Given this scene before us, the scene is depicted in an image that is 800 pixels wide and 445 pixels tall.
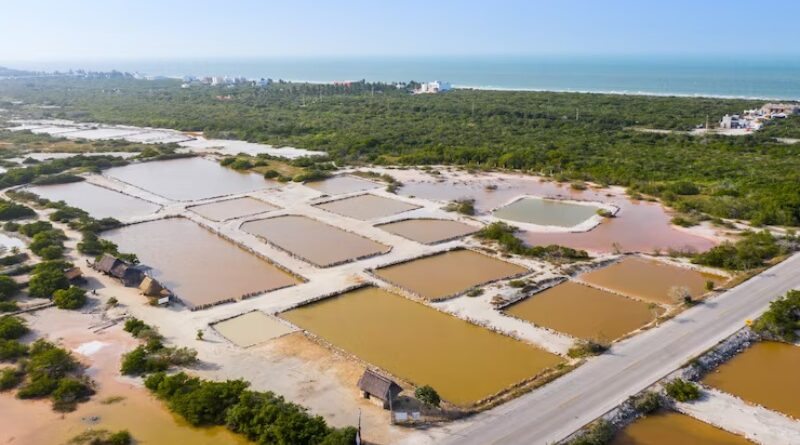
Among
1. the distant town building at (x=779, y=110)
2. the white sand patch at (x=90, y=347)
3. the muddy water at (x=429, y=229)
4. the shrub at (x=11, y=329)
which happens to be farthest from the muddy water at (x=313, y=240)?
the distant town building at (x=779, y=110)

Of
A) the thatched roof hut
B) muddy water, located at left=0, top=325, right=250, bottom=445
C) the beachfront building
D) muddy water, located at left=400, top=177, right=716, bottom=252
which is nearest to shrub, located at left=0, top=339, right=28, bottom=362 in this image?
muddy water, located at left=0, top=325, right=250, bottom=445

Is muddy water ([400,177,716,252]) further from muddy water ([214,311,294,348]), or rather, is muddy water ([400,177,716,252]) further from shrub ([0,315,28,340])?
shrub ([0,315,28,340])

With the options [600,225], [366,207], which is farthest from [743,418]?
[366,207]

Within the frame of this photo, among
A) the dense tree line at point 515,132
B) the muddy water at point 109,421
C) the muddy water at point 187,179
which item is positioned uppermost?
the dense tree line at point 515,132

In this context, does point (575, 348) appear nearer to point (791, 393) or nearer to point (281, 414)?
point (791, 393)

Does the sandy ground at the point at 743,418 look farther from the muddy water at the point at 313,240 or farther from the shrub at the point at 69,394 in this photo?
the shrub at the point at 69,394

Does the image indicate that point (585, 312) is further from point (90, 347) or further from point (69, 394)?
point (90, 347)
